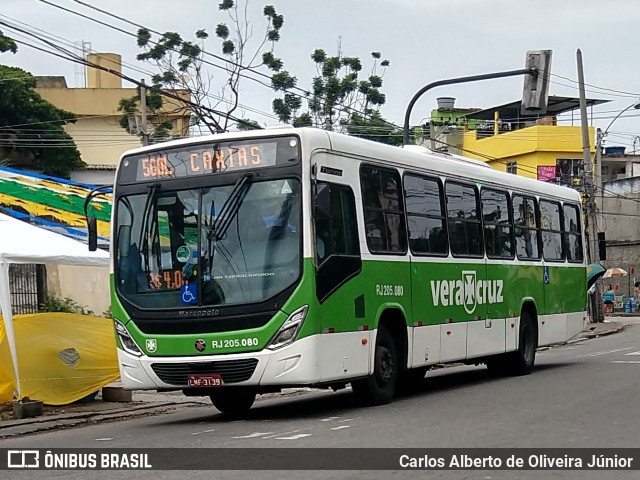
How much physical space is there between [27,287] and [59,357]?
3735 millimetres

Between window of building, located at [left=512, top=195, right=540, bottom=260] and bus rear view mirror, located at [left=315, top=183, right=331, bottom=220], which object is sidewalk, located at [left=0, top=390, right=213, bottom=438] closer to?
bus rear view mirror, located at [left=315, top=183, right=331, bottom=220]

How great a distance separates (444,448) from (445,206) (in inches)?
266

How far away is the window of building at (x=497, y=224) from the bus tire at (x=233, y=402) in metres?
5.35

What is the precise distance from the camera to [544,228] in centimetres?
2031

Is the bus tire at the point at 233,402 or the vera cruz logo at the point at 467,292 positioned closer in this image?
the bus tire at the point at 233,402

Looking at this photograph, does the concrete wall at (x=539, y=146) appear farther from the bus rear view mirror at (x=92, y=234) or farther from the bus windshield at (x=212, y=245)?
the bus windshield at (x=212, y=245)

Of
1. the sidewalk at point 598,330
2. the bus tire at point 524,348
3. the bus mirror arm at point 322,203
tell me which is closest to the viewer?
the bus mirror arm at point 322,203

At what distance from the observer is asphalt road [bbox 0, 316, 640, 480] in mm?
9195

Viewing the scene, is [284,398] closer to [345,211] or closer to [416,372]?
[416,372]

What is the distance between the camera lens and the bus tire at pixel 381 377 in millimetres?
13828

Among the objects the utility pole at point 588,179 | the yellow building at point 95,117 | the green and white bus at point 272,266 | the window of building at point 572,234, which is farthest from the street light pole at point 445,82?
the yellow building at point 95,117

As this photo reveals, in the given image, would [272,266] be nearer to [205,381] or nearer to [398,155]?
[205,381]

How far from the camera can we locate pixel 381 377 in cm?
1409

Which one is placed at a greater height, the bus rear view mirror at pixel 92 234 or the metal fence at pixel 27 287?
the bus rear view mirror at pixel 92 234
